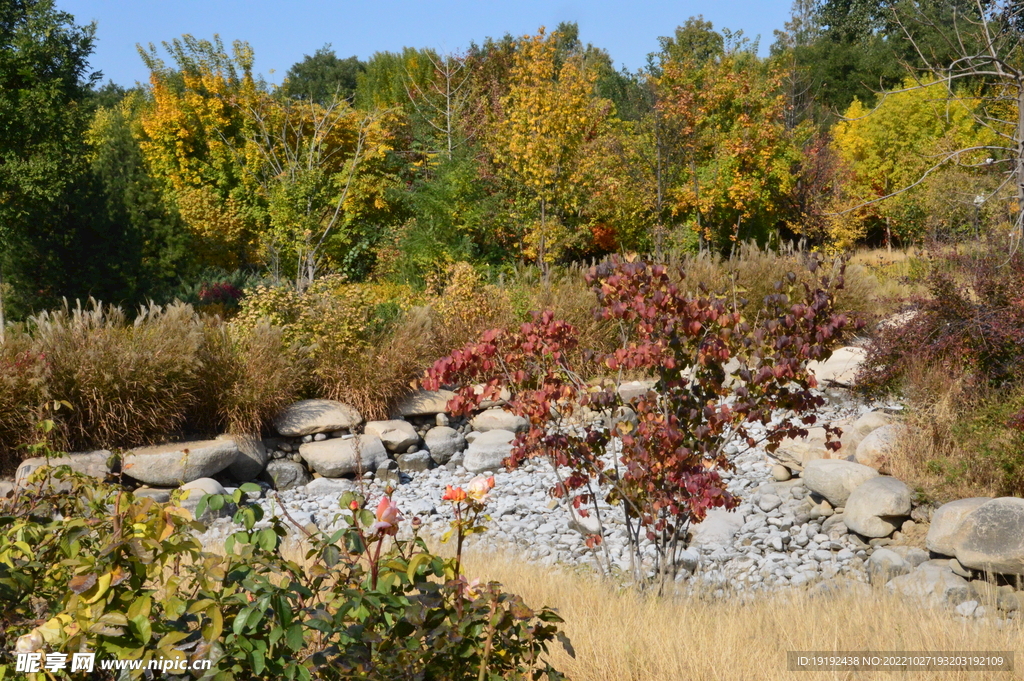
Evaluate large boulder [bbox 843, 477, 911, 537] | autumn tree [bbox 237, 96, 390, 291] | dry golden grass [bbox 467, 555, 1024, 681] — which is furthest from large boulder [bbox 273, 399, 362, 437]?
autumn tree [bbox 237, 96, 390, 291]

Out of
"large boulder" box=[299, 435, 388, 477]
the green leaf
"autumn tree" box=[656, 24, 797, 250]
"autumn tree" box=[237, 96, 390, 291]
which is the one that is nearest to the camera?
the green leaf

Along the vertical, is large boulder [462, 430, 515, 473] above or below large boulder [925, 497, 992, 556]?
below

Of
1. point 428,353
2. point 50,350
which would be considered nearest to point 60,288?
point 50,350

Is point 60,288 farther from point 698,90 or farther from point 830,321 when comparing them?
point 698,90

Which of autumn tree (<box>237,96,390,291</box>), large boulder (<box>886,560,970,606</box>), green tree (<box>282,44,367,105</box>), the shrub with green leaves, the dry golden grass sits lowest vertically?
large boulder (<box>886,560,970,606</box>)

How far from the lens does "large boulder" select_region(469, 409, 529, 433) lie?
7977mm

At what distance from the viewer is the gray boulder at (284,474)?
687 centimetres

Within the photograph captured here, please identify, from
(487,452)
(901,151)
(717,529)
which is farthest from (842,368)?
(901,151)

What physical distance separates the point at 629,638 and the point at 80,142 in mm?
8030

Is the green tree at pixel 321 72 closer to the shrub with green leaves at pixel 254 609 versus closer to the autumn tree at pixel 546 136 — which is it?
the autumn tree at pixel 546 136

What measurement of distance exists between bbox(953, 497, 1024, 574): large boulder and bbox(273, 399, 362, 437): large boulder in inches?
184

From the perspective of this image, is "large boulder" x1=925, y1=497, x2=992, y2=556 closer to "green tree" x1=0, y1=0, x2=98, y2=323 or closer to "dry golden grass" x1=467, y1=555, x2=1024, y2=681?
"dry golden grass" x1=467, y1=555, x2=1024, y2=681

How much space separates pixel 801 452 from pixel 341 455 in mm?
3900

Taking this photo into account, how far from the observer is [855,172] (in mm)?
18469
